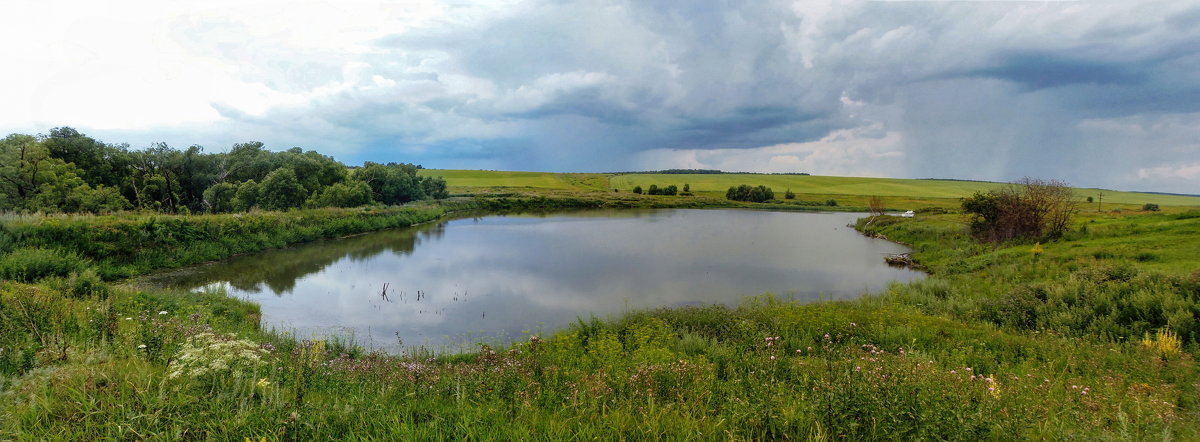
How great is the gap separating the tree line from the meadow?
15759mm

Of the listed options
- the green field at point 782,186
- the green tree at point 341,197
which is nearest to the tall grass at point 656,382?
the green tree at point 341,197

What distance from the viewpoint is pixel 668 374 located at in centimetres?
508

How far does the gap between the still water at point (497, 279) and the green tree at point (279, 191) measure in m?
10.2

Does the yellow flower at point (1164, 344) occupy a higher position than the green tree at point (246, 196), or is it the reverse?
the green tree at point (246, 196)

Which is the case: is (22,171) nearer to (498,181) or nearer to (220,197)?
(220,197)

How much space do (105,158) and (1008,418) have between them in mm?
46023

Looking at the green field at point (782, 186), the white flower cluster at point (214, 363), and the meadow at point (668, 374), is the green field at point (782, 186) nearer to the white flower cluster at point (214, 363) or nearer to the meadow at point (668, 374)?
the meadow at point (668, 374)

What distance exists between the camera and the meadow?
10.0 feet

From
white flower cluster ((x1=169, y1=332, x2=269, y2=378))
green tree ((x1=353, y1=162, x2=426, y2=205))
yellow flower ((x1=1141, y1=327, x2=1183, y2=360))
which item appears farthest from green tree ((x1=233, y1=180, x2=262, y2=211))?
yellow flower ((x1=1141, y1=327, x2=1183, y2=360))

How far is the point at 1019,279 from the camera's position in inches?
584

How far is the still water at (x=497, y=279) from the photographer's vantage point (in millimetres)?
12891

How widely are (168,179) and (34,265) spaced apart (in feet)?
94.7

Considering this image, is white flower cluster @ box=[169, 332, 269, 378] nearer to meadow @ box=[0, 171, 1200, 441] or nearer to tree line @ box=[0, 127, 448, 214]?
meadow @ box=[0, 171, 1200, 441]

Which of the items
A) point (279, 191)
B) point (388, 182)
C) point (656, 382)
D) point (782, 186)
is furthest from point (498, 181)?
point (656, 382)
